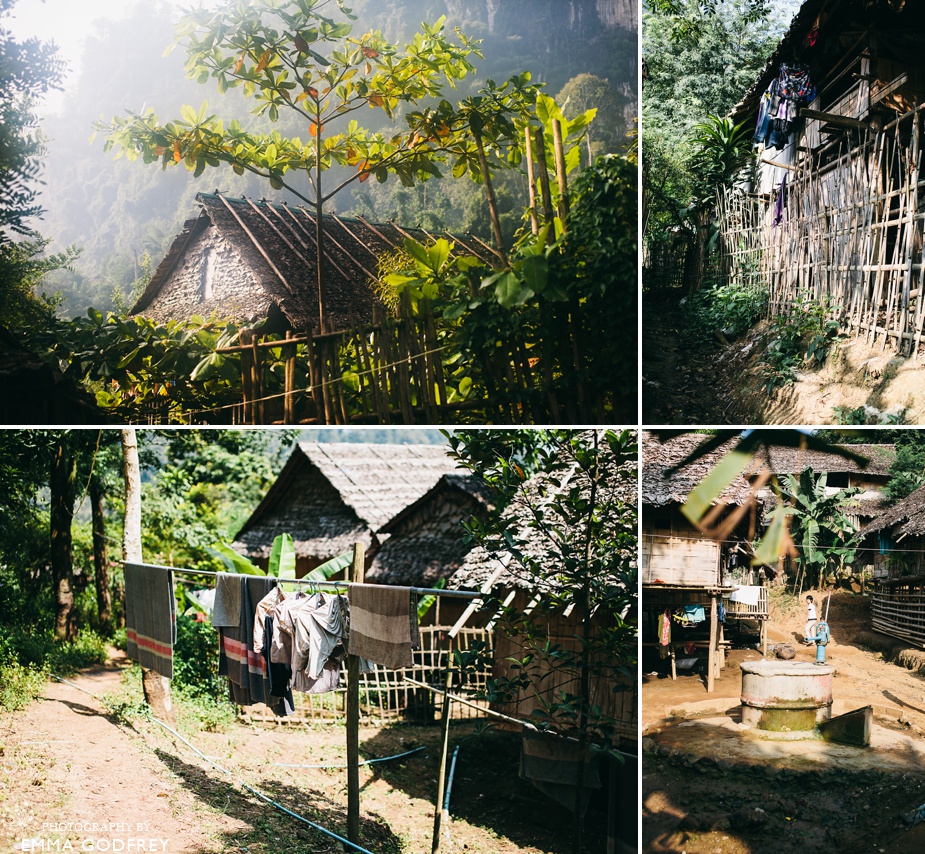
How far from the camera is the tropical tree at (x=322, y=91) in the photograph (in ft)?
11.6

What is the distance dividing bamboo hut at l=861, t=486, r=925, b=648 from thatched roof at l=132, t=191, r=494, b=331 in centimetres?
212

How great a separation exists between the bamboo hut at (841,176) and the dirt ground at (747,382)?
0.10 m

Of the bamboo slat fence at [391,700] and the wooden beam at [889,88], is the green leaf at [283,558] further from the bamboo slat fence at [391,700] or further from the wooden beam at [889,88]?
the wooden beam at [889,88]

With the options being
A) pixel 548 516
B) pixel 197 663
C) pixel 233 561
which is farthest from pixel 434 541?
pixel 548 516

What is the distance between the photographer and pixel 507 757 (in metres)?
5.79

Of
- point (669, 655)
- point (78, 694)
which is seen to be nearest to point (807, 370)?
point (669, 655)

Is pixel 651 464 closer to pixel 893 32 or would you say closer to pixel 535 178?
pixel 535 178

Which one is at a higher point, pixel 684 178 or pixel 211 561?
pixel 684 178

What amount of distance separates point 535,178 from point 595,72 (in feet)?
1.53

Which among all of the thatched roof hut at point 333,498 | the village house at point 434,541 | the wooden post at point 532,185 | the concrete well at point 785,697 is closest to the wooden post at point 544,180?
the wooden post at point 532,185

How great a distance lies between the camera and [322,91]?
3627mm

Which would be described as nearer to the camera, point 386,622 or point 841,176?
point 841,176

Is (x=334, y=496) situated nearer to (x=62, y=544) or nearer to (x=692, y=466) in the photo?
(x=62, y=544)

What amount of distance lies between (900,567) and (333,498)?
19.3 feet
